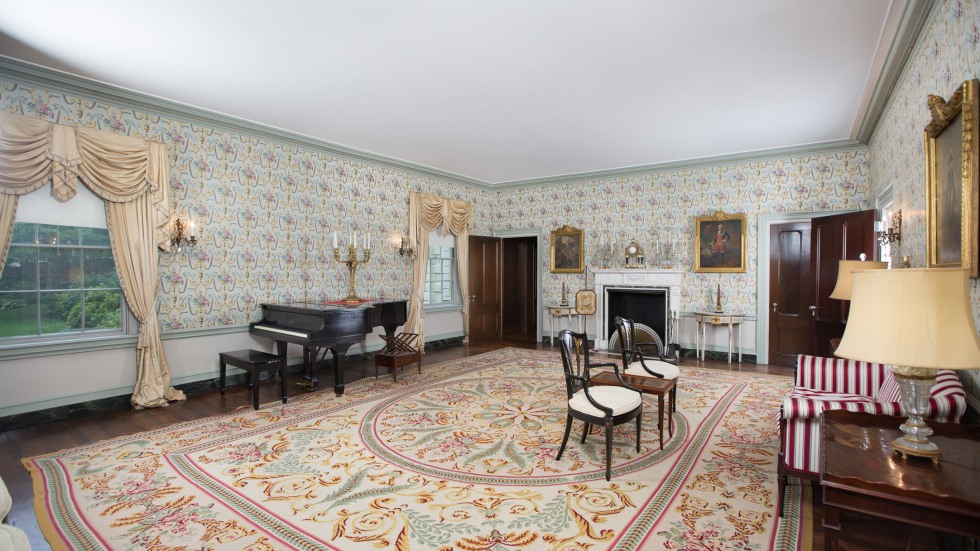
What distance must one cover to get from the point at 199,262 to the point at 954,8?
6.66 metres

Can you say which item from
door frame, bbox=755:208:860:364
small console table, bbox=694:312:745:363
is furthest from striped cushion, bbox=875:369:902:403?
door frame, bbox=755:208:860:364

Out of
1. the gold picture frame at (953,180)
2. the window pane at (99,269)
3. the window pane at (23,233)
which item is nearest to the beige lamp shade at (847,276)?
the gold picture frame at (953,180)

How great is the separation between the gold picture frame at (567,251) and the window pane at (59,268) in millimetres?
6929

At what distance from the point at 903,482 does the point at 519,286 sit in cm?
939

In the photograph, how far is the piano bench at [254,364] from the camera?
14.9 ft

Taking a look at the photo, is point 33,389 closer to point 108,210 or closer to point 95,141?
point 108,210

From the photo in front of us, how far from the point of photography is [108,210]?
4613 mm

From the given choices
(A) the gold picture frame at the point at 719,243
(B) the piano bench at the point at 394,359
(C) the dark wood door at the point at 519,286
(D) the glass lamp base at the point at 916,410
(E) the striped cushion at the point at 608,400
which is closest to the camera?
(D) the glass lamp base at the point at 916,410

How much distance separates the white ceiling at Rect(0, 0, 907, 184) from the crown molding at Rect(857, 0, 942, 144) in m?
0.09

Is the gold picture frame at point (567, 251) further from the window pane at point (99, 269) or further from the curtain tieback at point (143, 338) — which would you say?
the window pane at point (99, 269)

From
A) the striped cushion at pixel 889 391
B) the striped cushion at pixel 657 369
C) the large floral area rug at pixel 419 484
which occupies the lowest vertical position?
the large floral area rug at pixel 419 484

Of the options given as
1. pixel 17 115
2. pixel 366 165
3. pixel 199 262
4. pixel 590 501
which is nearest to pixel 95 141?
pixel 17 115

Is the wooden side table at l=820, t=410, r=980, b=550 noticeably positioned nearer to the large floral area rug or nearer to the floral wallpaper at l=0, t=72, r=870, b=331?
the large floral area rug

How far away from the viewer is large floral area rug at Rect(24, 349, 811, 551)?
8.10 ft
